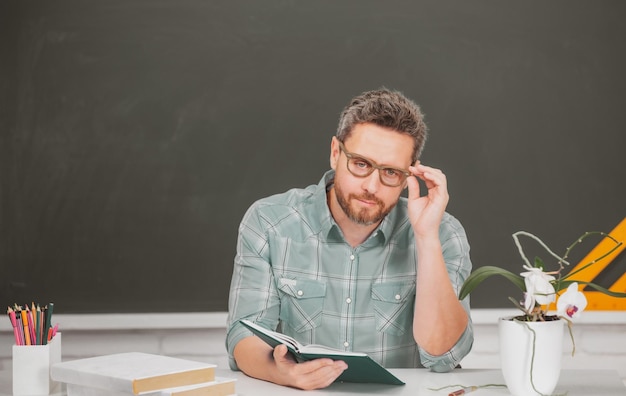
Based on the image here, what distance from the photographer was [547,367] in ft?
4.66

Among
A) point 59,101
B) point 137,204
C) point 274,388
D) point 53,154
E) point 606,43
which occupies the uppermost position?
point 606,43

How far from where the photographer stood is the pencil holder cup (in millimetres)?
1425

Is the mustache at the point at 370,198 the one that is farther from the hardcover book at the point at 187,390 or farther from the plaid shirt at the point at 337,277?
the hardcover book at the point at 187,390

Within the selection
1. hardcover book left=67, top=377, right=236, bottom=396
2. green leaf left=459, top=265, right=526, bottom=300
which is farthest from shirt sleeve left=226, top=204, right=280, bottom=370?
green leaf left=459, top=265, right=526, bottom=300

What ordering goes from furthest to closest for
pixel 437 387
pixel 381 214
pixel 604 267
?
pixel 604 267 < pixel 381 214 < pixel 437 387

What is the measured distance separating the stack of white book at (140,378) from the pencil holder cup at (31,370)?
0.13 ft

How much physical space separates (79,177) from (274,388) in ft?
4.35

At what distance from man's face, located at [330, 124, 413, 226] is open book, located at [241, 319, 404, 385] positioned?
475 mm

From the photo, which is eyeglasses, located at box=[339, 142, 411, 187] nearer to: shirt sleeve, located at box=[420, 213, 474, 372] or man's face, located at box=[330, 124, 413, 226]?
man's face, located at box=[330, 124, 413, 226]

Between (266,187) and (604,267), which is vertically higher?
(266,187)

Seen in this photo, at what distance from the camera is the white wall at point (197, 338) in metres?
2.53

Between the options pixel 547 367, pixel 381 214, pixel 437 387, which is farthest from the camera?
pixel 381 214

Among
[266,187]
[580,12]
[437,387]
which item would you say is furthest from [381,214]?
Result: [580,12]

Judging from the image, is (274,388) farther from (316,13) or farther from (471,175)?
(316,13)
